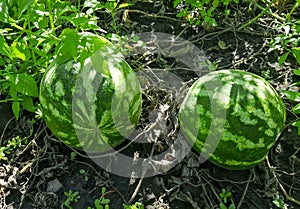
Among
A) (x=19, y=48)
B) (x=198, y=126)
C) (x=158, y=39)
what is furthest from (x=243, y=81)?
(x=19, y=48)

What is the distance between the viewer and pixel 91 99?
254 centimetres

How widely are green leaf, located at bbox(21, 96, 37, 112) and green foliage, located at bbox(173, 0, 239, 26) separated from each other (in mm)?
1196

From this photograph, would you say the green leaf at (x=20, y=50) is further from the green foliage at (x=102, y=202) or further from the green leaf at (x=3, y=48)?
the green foliage at (x=102, y=202)

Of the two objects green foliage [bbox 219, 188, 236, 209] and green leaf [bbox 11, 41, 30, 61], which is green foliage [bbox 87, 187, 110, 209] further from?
green leaf [bbox 11, 41, 30, 61]

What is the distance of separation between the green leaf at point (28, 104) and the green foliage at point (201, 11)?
47.1 inches

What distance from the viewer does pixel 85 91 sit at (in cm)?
255

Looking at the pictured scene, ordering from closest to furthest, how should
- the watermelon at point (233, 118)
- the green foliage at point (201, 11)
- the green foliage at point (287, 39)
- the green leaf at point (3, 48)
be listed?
the watermelon at point (233, 118), the green leaf at point (3, 48), the green foliage at point (287, 39), the green foliage at point (201, 11)

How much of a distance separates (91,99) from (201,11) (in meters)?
1.31

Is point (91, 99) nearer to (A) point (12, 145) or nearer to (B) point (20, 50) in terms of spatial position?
(B) point (20, 50)

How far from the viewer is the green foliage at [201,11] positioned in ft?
10.7

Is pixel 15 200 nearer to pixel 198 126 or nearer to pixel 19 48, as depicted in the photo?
pixel 19 48

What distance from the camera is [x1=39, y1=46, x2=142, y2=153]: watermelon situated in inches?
100

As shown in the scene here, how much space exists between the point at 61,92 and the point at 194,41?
4.04ft

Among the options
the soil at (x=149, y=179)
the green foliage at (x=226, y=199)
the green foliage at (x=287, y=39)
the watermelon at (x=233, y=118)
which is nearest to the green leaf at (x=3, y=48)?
the soil at (x=149, y=179)
